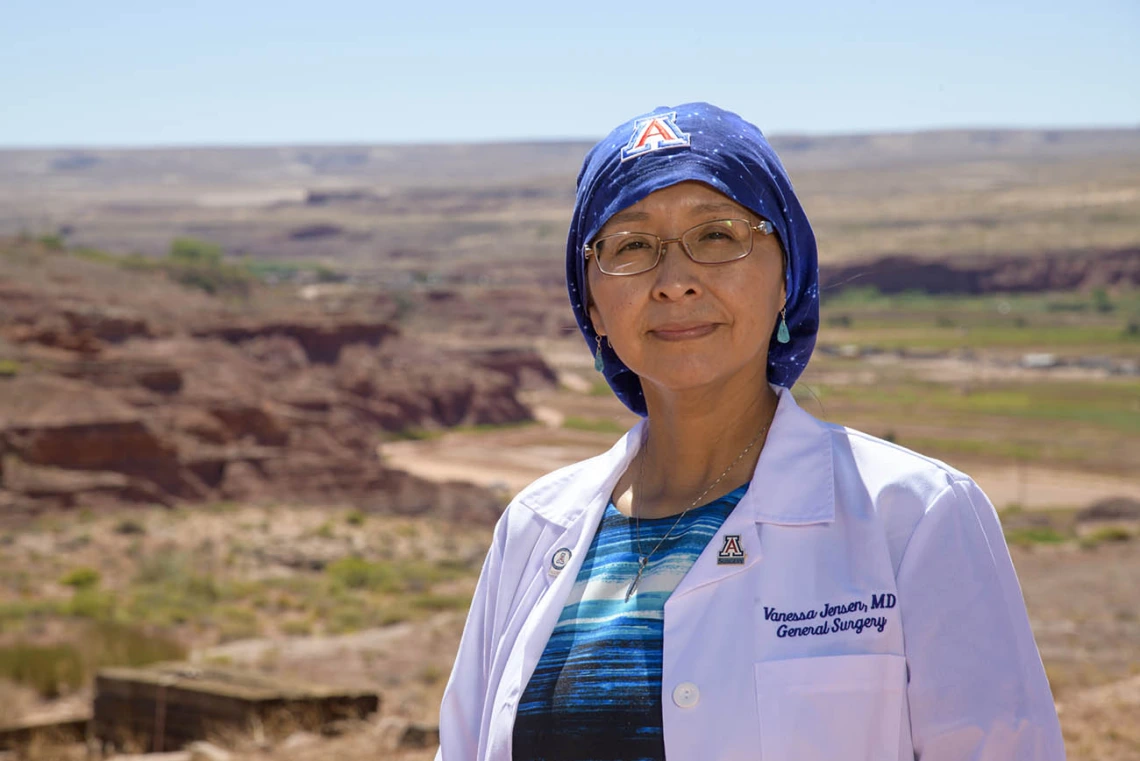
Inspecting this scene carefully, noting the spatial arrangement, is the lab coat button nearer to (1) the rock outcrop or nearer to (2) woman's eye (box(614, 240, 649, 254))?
(2) woman's eye (box(614, 240, 649, 254))

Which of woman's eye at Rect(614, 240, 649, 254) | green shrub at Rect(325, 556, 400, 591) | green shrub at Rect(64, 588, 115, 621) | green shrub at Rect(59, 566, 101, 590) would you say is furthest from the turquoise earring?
green shrub at Rect(59, 566, 101, 590)

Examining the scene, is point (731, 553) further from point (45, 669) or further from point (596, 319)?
point (45, 669)

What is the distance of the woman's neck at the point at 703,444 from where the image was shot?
210 centimetres

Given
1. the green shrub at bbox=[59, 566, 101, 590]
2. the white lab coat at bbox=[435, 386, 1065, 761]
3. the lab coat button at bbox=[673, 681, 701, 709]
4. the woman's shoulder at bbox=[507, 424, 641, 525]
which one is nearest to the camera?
the white lab coat at bbox=[435, 386, 1065, 761]

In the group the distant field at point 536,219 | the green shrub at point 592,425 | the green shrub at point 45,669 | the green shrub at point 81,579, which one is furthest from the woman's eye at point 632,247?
the distant field at point 536,219

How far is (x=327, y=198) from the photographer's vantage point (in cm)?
19288

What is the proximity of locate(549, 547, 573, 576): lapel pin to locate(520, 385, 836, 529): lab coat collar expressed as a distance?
71 mm

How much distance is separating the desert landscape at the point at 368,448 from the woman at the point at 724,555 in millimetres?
309

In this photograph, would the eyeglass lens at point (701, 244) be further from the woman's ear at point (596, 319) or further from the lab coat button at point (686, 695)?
the lab coat button at point (686, 695)

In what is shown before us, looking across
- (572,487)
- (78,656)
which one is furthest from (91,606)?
(572,487)

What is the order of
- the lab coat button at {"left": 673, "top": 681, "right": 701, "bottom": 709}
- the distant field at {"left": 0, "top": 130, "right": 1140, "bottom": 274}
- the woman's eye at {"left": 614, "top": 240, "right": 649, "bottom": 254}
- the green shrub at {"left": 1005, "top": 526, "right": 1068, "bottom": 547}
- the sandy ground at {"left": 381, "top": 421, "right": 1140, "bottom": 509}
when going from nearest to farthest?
the lab coat button at {"left": 673, "top": 681, "right": 701, "bottom": 709}
the woman's eye at {"left": 614, "top": 240, "right": 649, "bottom": 254}
the green shrub at {"left": 1005, "top": 526, "right": 1068, "bottom": 547}
the sandy ground at {"left": 381, "top": 421, "right": 1140, "bottom": 509}
the distant field at {"left": 0, "top": 130, "right": 1140, "bottom": 274}

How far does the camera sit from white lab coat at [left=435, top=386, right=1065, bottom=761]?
168cm

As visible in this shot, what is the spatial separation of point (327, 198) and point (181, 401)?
165 m

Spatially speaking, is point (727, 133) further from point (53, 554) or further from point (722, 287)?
point (53, 554)
